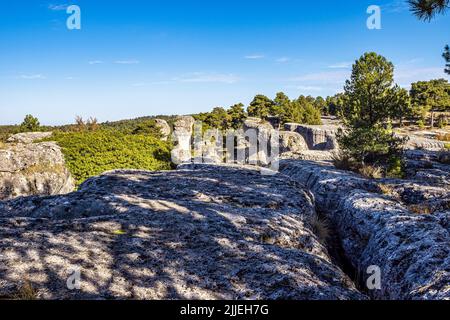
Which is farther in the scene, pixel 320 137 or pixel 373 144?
pixel 320 137

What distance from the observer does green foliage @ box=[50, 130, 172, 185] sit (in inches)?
663

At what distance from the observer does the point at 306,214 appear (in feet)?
21.3

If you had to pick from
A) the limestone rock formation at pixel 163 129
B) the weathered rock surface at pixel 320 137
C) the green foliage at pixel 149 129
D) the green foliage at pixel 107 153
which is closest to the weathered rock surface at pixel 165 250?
the green foliage at pixel 107 153

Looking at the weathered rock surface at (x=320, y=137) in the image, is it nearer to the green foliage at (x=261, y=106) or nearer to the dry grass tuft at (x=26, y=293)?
the green foliage at (x=261, y=106)

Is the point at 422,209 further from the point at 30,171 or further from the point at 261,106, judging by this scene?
the point at 261,106

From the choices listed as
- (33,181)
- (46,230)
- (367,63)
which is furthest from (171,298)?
(367,63)

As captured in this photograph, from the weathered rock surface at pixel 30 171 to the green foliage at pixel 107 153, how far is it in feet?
6.61

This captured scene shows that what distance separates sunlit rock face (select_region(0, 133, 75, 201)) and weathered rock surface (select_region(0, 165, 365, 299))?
6902mm

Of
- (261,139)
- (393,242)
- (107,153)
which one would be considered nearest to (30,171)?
(107,153)

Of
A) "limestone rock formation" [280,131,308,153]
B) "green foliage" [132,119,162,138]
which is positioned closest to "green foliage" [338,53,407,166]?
"limestone rock formation" [280,131,308,153]

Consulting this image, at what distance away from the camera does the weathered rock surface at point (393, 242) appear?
3.56 metres

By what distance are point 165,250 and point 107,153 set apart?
15779mm

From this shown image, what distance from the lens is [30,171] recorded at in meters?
12.6

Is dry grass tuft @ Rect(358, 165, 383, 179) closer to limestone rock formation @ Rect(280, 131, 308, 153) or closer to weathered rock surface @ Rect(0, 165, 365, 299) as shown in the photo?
weathered rock surface @ Rect(0, 165, 365, 299)
